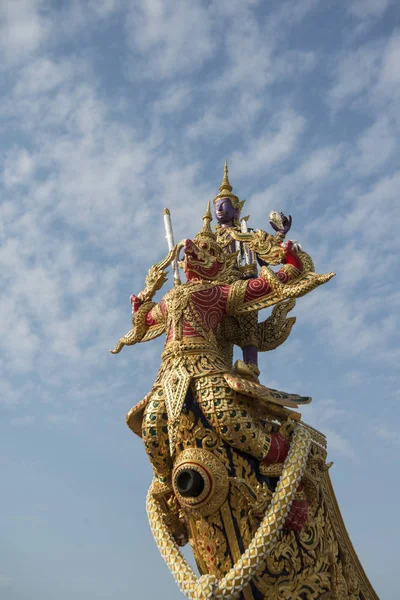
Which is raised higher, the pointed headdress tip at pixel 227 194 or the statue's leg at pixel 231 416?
the pointed headdress tip at pixel 227 194

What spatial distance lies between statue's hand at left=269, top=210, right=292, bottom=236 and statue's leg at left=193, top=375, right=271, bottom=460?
7.98 ft

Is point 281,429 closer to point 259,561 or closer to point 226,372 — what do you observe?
point 226,372

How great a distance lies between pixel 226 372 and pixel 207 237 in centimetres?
205

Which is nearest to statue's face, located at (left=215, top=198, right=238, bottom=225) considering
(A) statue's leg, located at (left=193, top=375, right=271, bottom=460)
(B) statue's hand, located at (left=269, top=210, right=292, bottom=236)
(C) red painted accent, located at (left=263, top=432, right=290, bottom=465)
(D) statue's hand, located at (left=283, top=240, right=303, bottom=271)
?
(B) statue's hand, located at (left=269, top=210, right=292, bottom=236)

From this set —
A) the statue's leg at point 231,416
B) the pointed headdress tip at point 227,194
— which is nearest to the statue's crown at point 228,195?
the pointed headdress tip at point 227,194

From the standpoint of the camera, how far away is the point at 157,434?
25.2 ft

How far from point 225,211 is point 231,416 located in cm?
386

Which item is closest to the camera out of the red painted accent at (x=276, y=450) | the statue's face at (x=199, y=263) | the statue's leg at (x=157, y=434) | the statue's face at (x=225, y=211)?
the red painted accent at (x=276, y=450)

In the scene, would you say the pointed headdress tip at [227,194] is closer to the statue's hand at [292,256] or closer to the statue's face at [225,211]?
the statue's face at [225,211]

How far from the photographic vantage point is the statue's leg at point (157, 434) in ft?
25.3

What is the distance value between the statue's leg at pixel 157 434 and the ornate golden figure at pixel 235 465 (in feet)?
0.04

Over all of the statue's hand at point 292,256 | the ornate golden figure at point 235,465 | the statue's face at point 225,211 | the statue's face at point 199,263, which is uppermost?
the statue's face at point 225,211

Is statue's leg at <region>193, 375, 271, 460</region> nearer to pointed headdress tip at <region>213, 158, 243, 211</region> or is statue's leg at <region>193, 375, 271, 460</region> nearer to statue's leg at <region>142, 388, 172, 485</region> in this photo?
statue's leg at <region>142, 388, 172, 485</region>

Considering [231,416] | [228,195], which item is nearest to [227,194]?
[228,195]
